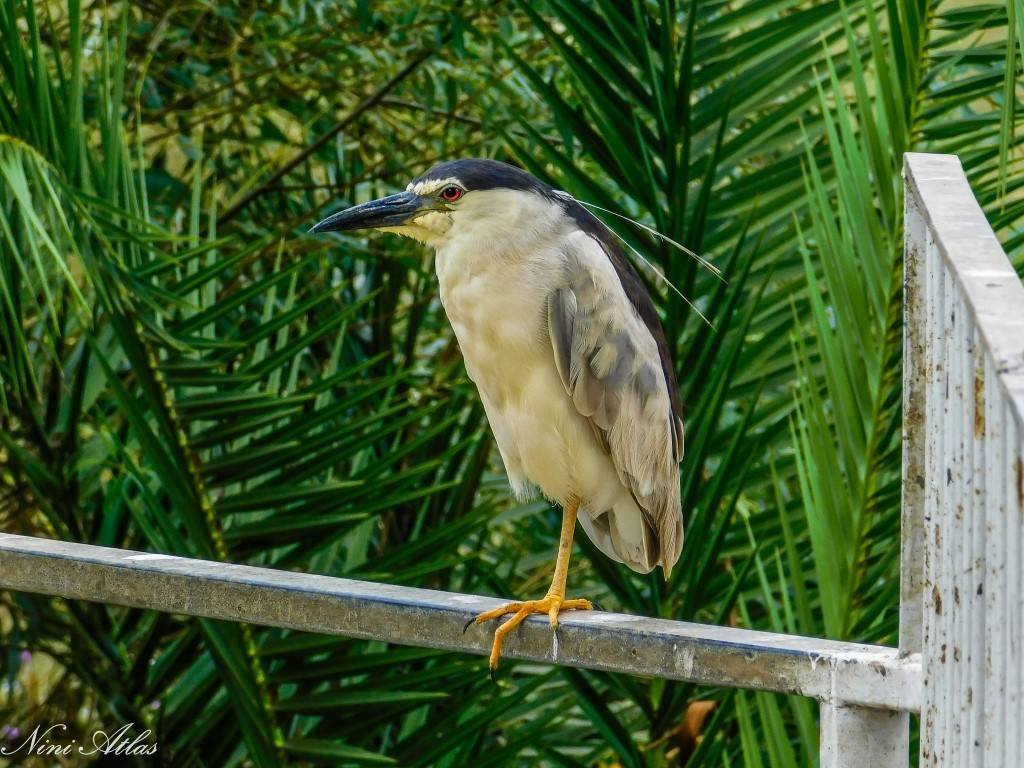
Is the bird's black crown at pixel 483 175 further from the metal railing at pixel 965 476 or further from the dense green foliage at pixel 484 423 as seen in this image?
the metal railing at pixel 965 476

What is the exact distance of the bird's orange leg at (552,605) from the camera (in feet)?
4.79

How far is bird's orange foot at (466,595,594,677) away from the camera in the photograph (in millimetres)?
1438

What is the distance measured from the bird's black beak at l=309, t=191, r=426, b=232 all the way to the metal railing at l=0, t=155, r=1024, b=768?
0.61 m

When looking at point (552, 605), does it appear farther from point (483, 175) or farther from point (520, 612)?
point (483, 175)

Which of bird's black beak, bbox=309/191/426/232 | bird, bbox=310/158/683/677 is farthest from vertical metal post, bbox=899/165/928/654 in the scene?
bird's black beak, bbox=309/191/426/232

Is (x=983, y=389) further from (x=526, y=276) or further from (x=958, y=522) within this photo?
(x=526, y=276)

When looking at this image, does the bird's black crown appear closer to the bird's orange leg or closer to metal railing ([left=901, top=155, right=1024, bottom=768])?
the bird's orange leg

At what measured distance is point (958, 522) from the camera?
2.28ft

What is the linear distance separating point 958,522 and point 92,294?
2.26 m

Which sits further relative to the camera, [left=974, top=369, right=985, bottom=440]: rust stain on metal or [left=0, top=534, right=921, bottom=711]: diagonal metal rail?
[left=0, top=534, right=921, bottom=711]: diagonal metal rail

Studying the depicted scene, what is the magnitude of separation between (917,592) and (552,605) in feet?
2.35

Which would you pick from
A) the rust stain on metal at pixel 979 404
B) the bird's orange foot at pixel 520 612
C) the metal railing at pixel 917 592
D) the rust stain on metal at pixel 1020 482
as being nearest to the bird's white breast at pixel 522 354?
the bird's orange foot at pixel 520 612

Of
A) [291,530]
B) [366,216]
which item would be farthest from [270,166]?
[366,216]

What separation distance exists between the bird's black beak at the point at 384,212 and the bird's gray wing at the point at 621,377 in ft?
0.74
